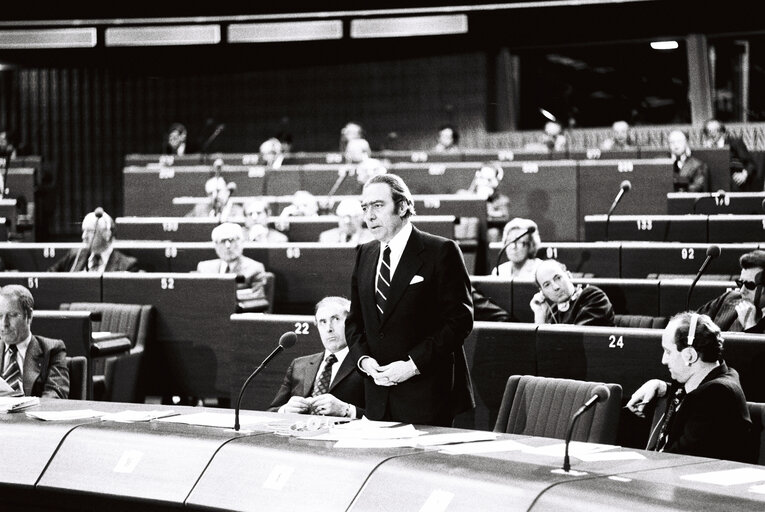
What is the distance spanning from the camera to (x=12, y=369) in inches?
162

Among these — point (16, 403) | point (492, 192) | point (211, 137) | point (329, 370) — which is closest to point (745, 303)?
point (329, 370)

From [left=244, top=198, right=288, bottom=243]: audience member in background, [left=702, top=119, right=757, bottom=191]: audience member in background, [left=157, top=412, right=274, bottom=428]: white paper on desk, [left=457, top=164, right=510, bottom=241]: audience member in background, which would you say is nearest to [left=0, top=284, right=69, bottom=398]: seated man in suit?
[left=157, top=412, right=274, bottom=428]: white paper on desk

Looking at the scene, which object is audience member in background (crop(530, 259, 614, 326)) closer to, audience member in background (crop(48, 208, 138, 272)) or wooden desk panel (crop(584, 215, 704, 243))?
wooden desk panel (crop(584, 215, 704, 243))

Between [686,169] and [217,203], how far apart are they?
12.4ft

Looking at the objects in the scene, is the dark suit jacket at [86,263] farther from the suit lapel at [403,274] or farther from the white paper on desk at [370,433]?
the white paper on desk at [370,433]

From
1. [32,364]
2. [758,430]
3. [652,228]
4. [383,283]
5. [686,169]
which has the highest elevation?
[686,169]

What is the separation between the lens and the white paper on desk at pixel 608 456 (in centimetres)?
262

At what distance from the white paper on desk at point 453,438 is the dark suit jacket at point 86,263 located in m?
4.04

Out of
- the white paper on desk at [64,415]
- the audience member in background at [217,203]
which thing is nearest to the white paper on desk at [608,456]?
the white paper on desk at [64,415]

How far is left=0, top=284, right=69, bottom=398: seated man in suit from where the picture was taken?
4062 mm

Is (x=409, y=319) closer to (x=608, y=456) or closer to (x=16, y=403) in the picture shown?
(x=608, y=456)

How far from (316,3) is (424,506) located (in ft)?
33.9

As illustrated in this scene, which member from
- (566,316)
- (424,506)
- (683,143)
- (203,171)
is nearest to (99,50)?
(203,171)

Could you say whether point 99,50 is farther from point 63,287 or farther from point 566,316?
point 566,316
